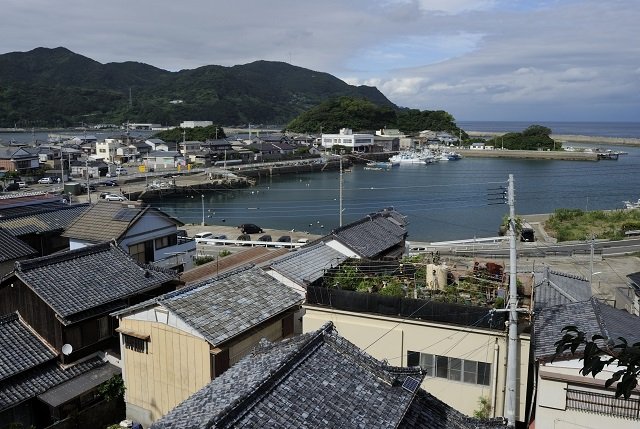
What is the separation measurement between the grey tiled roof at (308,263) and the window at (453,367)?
2887 mm

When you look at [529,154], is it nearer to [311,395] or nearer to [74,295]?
[74,295]

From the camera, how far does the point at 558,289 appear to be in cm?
1198

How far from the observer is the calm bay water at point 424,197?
125 feet

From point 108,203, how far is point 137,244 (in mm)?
1956

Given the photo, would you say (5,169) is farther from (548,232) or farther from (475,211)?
(548,232)

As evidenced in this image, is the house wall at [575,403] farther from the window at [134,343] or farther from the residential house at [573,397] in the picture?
the window at [134,343]

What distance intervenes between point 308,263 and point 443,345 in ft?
15.0

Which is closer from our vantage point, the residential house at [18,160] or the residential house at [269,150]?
the residential house at [18,160]

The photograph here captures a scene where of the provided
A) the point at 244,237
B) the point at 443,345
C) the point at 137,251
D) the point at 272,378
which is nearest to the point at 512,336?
the point at 443,345

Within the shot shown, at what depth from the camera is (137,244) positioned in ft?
50.9

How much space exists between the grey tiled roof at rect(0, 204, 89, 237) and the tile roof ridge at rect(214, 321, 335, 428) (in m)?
12.7

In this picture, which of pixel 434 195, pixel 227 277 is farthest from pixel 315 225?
pixel 227 277

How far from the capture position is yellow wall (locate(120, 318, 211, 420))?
8.88m

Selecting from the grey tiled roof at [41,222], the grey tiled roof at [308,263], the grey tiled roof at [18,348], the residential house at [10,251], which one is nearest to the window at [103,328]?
the grey tiled roof at [18,348]
